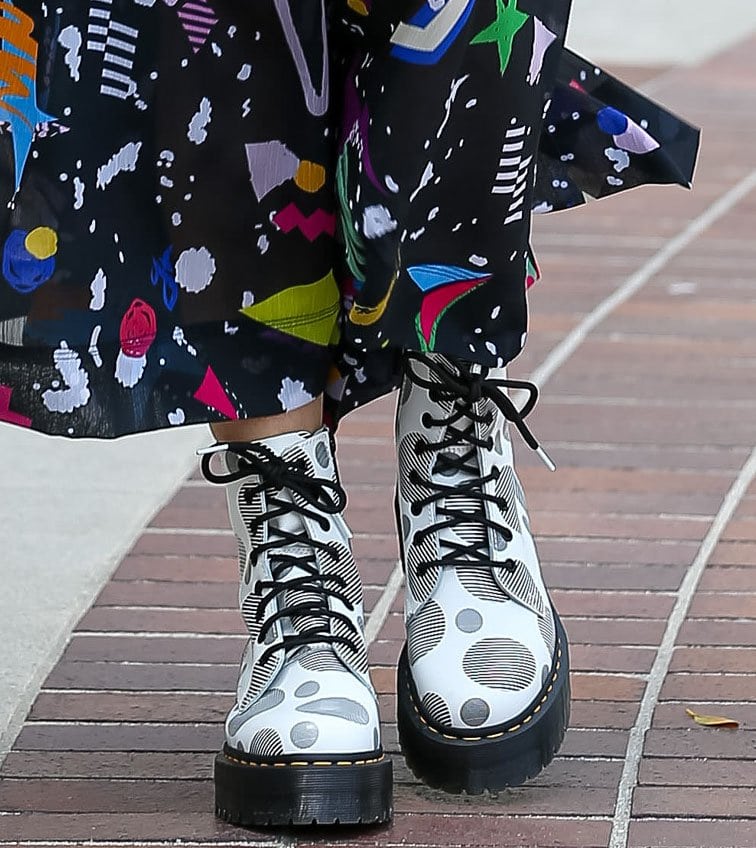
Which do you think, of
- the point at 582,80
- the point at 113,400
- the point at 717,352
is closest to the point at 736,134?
the point at 717,352

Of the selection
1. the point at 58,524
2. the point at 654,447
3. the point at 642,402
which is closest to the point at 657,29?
the point at 642,402

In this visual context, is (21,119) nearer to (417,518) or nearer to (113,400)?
(113,400)

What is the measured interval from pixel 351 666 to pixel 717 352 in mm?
1379

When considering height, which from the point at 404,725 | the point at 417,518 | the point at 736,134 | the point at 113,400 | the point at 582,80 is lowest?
the point at 736,134

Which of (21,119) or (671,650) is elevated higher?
(21,119)

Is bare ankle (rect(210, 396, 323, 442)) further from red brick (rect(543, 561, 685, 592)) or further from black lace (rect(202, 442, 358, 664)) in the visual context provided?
red brick (rect(543, 561, 685, 592))

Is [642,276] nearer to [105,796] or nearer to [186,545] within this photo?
[186,545]

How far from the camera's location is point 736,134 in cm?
401

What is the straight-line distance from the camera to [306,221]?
1.14 m

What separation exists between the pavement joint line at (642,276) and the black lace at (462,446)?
107cm

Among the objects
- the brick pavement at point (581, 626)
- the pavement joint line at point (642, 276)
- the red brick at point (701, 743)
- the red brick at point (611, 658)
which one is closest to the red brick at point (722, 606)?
the brick pavement at point (581, 626)

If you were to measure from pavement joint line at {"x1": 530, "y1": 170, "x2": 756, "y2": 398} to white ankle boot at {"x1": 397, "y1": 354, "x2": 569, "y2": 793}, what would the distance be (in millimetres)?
1064

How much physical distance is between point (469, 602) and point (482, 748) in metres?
0.11

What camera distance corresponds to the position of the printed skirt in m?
1.07
